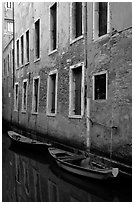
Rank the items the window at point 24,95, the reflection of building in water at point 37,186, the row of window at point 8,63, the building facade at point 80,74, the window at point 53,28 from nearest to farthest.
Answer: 1. the reflection of building in water at point 37,186
2. the building facade at point 80,74
3. the window at point 53,28
4. the window at point 24,95
5. the row of window at point 8,63

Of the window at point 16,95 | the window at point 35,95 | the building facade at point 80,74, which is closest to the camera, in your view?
the building facade at point 80,74

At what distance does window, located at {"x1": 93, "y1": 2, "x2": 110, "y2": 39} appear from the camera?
811 cm

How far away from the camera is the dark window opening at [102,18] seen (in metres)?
8.12

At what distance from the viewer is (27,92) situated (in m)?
15.2

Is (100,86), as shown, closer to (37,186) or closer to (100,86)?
(100,86)

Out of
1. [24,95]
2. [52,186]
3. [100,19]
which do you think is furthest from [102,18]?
[24,95]

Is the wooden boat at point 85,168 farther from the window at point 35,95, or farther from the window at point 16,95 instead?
the window at point 16,95

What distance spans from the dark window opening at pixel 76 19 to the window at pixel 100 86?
7.20 feet

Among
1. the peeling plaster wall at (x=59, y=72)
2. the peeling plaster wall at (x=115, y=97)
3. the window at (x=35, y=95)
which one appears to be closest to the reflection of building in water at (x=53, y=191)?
the peeling plaster wall at (x=115, y=97)

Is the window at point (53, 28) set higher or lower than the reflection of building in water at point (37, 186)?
higher

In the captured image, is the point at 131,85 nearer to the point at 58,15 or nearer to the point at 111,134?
the point at 111,134

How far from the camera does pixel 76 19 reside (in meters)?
9.91

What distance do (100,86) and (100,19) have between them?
6.60 feet

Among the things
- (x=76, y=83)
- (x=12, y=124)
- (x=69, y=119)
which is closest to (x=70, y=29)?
(x=76, y=83)
